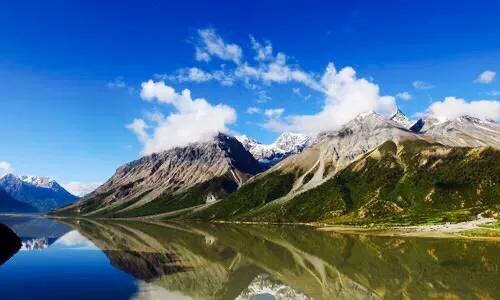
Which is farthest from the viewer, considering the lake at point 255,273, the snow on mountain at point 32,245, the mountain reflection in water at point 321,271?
the snow on mountain at point 32,245

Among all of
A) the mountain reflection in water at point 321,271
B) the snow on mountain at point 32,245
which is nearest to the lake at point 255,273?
the mountain reflection in water at point 321,271

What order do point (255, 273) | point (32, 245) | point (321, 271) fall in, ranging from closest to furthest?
point (255, 273) < point (321, 271) < point (32, 245)

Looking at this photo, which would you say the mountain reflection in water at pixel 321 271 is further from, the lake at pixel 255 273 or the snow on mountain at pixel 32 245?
the snow on mountain at pixel 32 245

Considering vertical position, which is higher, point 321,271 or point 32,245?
point 32,245

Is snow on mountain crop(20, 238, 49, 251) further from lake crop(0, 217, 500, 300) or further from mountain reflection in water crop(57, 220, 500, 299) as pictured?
mountain reflection in water crop(57, 220, 500, 299)

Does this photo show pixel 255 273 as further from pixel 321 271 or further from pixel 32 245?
pixel 32 245

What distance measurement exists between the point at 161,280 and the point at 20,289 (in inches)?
887

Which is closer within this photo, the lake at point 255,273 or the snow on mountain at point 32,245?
the lake at point 255,273

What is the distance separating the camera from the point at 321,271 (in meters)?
102

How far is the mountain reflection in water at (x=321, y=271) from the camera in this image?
250 feet

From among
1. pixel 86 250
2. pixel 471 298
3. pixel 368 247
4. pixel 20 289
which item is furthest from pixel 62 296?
pixel 368 247

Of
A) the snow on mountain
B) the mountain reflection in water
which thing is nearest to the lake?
the mountain reflection in water

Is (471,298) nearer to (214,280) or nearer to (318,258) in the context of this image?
(214,280)

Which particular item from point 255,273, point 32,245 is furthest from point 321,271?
point 32,245
